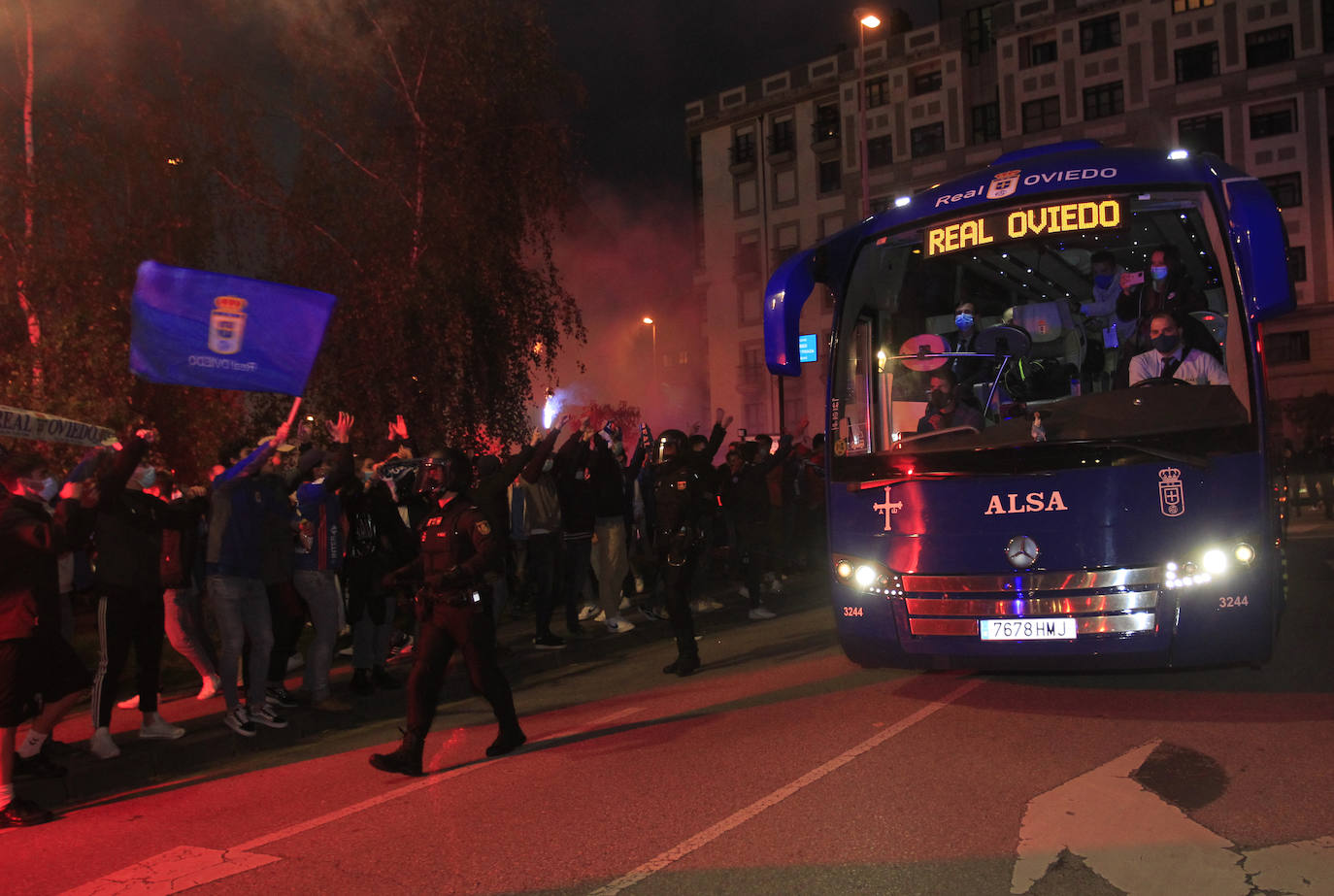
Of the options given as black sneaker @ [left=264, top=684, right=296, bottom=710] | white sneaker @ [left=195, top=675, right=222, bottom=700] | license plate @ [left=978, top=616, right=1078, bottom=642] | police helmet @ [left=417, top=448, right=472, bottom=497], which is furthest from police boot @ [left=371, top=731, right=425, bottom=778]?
license plate @ [left=978, top=616, right=1078, bottom=642]

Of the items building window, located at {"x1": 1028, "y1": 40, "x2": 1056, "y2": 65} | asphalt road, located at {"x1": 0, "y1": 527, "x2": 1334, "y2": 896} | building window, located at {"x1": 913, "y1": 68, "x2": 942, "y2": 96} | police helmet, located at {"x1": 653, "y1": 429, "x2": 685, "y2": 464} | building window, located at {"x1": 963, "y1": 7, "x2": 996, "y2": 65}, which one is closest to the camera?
asphalt road, located at {"x1": 0, "y1": 527, "x2": 1334, "y2": 896}

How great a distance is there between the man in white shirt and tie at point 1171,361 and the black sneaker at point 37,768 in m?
6.27

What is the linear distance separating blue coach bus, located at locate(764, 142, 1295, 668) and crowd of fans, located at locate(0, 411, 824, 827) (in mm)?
2222

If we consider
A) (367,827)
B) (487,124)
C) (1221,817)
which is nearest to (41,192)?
(487,124)

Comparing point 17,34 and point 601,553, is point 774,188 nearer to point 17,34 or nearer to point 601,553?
point 17,34

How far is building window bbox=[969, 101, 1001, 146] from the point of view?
44562 millimetres

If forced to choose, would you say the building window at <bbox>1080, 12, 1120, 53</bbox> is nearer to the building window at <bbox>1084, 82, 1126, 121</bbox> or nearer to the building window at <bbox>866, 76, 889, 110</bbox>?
the building window at <bbox>1084, 82, 1126, 121</bbox>

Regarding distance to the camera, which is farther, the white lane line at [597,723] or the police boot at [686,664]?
the police boot at [686,664]

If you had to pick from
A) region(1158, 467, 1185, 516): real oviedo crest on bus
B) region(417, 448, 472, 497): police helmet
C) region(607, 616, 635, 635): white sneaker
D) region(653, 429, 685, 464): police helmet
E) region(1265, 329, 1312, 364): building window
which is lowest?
region(607, 616, 635, 635): white sneaker

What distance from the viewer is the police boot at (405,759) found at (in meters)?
5.84

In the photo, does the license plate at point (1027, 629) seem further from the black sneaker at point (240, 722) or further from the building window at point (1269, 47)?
the building window at point (1269, 47)

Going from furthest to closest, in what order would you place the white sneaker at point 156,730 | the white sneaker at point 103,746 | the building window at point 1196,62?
the building window at point 1196,62 → the white sneaker at point 156,730 → the white sneaker at point 103,746

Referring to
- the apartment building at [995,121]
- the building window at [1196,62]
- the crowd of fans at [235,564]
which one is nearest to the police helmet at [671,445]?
the crowd of fans at [235,564]

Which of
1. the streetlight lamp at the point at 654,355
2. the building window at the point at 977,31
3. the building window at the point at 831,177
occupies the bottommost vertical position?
the streetlight lamp at the point at 654,355
